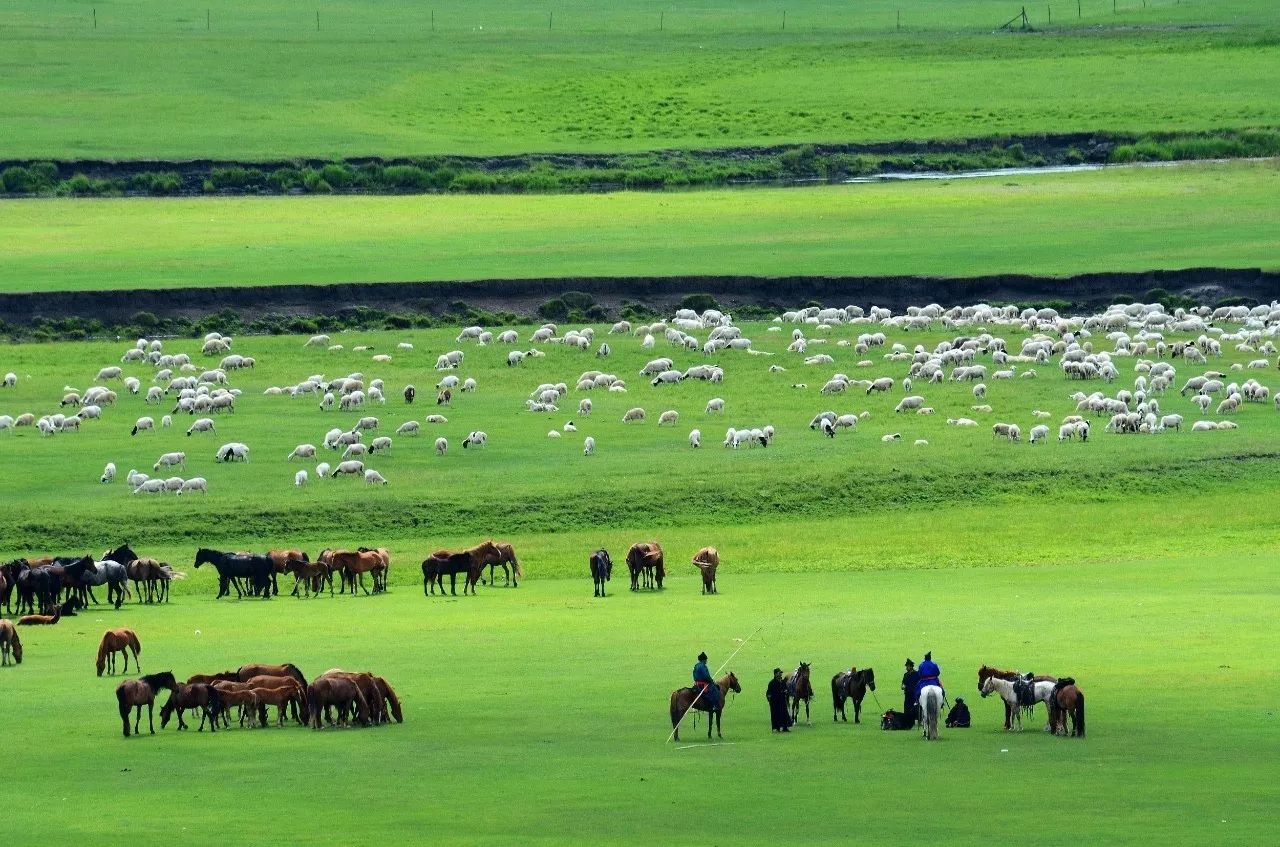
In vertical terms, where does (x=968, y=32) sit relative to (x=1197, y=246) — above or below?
above

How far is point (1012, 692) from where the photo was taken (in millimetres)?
22156

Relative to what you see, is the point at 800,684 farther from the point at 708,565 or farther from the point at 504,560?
the point at 504,560

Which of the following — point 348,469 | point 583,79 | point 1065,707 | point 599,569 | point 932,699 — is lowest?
point 1065,707

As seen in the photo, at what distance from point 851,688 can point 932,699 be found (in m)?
1.32

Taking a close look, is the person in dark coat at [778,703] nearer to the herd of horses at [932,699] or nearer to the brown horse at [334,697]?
the herd of horses at [932,699]

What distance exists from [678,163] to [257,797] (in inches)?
3142

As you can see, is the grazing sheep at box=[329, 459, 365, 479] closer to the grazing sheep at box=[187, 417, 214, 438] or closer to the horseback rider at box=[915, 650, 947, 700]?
the grazing sheep at box=[187, 417, 214, 438]

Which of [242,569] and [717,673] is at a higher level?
[242,569]

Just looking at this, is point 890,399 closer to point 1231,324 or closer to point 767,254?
point 1231,324

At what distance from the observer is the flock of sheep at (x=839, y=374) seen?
150 ft

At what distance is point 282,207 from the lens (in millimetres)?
87312

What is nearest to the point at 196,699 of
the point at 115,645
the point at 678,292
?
the point at 115,645

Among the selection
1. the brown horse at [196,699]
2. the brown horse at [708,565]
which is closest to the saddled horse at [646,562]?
the brown horse at [708,565]

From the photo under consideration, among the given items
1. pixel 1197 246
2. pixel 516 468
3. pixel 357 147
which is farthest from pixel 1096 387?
pixel 357 147
